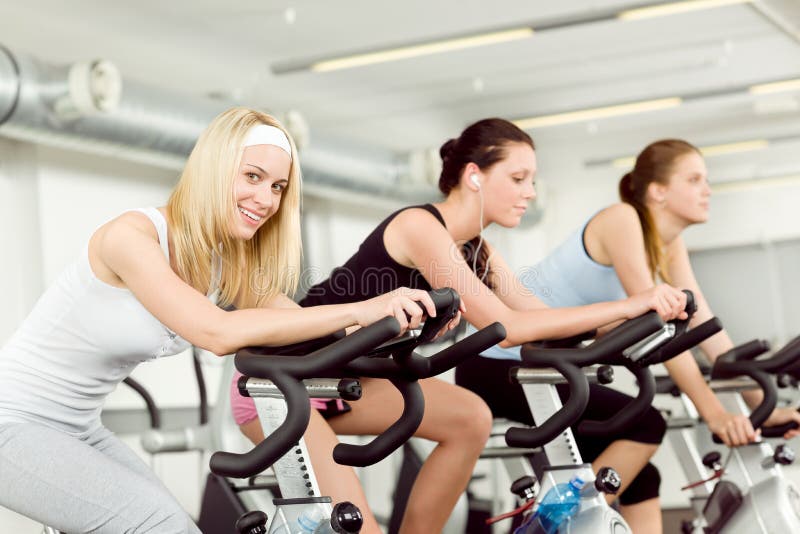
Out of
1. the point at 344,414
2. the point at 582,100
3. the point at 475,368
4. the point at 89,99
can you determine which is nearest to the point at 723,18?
the point at 582,100

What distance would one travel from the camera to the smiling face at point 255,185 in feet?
5.47

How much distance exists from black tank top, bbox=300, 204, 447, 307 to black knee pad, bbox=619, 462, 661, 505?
2.51ft

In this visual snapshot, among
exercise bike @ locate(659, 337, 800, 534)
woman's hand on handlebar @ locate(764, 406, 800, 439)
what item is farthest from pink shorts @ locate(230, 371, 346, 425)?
woman's hand on handlebar @ locate(764, 406, 800, 439)

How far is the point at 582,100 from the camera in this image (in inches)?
335

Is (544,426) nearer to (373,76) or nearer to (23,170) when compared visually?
(23,170)

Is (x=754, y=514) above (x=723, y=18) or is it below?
below

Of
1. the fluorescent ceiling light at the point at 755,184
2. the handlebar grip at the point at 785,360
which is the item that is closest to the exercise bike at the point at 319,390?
the handlebar grip at the point at 785,360

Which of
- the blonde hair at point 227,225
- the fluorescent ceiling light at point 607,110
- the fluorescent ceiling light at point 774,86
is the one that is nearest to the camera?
the blonde hair at point 227,225

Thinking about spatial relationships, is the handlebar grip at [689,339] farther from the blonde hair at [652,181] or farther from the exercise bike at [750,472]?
the blonde hair at [652,181]

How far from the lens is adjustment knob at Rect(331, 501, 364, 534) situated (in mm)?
1429

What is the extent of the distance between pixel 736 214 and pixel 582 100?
2.78 meters

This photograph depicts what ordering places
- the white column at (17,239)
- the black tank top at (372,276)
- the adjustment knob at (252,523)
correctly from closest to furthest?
the adjustment knob at (252,523) → the black tank top at (372,276) → the white column at (17,239)

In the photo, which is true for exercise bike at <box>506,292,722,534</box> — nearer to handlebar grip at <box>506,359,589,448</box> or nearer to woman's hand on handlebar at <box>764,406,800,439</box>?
handlebar grip at <box>506,359,589,448</box>

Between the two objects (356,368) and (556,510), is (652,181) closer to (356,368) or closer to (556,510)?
(556,510)
